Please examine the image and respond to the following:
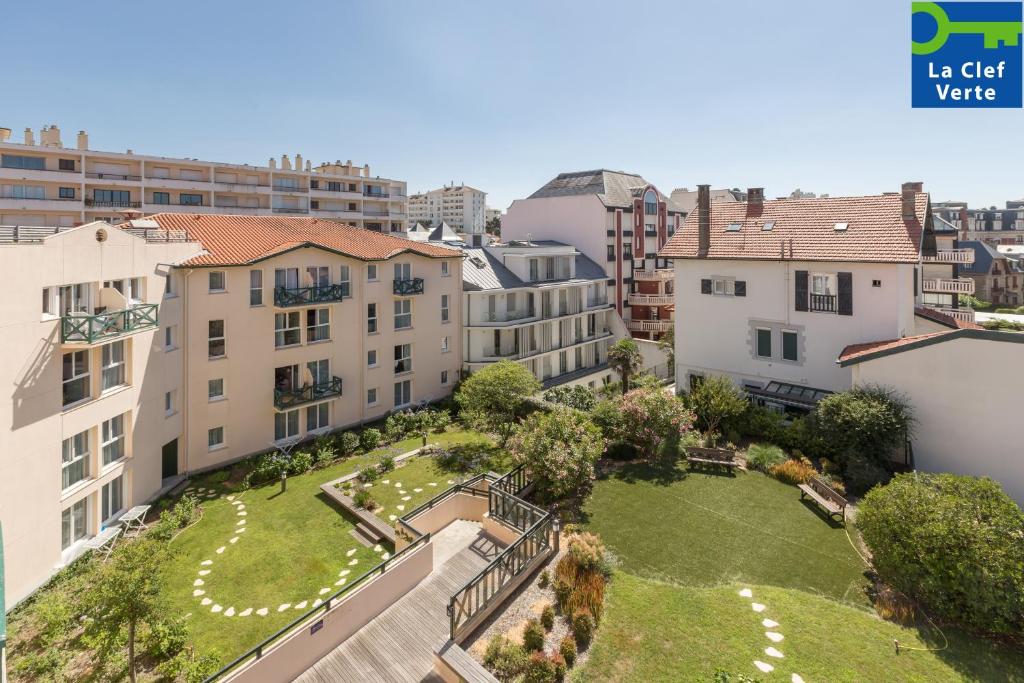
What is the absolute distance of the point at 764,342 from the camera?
101 ft

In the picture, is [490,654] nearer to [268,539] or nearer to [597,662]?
[597,662]

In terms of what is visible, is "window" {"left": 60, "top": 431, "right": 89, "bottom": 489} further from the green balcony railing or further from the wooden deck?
the wooden deck

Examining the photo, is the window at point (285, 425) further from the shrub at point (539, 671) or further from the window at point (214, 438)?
the shrub at point (539, 671)

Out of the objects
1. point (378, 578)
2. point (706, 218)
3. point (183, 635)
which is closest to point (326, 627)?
point (378, 578)

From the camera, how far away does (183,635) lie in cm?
1416

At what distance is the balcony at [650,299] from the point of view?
53.1m

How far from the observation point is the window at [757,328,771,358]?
30.5 meters

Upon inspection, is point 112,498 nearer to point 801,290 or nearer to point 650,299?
point 801,290

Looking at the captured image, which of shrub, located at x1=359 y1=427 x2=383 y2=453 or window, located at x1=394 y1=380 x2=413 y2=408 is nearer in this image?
shrub, located at x1=359 y1=427 x2=383 y2=453

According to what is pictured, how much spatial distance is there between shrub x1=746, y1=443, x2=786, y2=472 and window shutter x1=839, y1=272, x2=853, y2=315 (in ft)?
29.1

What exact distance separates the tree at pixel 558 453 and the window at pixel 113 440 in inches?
607

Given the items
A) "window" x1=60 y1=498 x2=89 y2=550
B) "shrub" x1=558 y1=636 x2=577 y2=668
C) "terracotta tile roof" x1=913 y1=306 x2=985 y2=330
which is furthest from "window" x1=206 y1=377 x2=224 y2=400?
"terracotta tile roof" x1=913 y1=306 x2=985 y2=330

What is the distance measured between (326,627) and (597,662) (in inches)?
284

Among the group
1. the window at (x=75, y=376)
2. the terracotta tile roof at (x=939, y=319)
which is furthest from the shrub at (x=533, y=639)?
the terracotta tile roof at (x=939, y=319)
